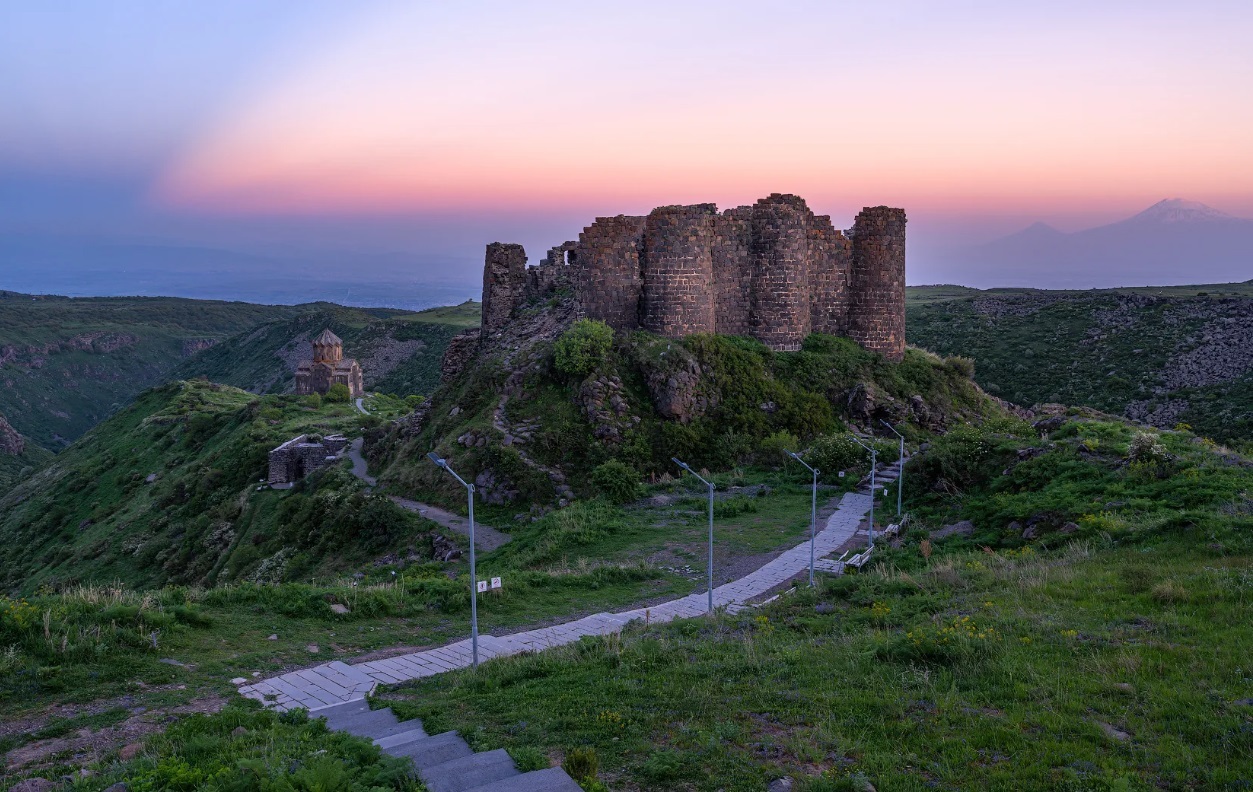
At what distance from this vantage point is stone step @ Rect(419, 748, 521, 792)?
7.30m

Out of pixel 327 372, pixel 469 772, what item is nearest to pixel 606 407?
pixel 469 772

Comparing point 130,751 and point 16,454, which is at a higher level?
point 130,751

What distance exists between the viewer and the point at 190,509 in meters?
37.6

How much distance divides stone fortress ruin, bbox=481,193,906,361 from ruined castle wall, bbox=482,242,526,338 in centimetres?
4

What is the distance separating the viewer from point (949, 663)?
959 cm

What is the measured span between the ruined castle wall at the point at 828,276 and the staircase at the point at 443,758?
24.4 metres

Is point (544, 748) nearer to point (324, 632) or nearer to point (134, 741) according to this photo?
point (134, 741)

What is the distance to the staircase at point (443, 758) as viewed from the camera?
7180 millimetres

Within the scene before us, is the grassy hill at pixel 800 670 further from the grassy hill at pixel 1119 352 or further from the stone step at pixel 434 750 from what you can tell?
the grassy hill at pixel 1119 352

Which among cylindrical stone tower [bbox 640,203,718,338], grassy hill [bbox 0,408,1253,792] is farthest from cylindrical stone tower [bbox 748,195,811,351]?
grassy hill [bbox 0,408,1253,792]

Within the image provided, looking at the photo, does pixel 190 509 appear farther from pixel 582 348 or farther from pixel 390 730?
pixel 390 730

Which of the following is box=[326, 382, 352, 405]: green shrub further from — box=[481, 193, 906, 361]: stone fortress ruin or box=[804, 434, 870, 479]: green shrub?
box=[804, 434, 870, 479]: green shrub

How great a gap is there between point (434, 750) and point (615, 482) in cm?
1570

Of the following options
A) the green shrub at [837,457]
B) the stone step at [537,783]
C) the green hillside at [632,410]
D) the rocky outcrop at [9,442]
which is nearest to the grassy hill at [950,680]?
the stone step at [537,783]
